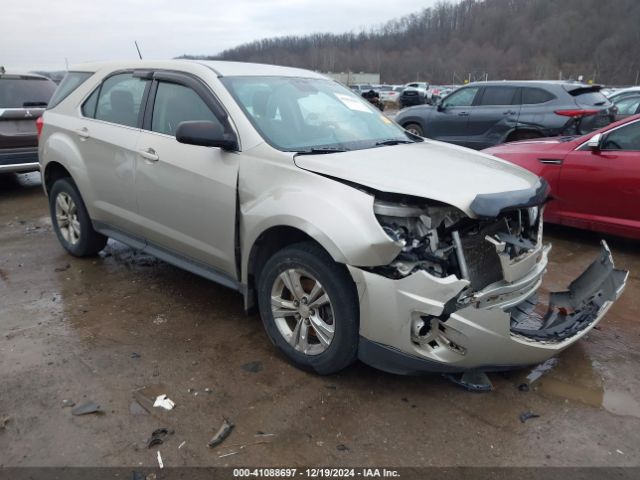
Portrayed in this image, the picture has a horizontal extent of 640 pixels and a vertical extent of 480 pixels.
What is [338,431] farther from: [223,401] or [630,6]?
[630,6]

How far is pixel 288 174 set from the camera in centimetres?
302

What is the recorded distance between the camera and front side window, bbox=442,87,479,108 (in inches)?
395

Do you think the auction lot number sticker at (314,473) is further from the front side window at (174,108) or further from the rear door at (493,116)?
the rear door at (493,116)

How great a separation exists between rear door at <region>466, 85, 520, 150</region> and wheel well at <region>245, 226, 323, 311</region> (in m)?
7.15

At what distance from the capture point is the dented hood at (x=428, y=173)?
105 inches

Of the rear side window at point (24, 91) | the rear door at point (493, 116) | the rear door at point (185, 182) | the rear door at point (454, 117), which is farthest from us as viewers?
the rear door at point (454, 117)

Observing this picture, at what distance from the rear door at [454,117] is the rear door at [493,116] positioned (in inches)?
5.6

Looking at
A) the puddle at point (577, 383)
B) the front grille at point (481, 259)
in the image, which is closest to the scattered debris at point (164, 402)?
the front grille at point (481, 259)

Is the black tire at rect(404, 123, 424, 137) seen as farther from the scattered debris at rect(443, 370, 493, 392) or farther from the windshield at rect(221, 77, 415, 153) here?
the scattered debris at rect(443, 370, 493, 392)

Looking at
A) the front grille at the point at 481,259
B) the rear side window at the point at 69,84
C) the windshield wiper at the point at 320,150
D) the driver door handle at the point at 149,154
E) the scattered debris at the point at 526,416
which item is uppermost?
the rear side window at the point at 69,84

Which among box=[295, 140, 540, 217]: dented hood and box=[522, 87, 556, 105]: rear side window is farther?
box=[522, 87, 556, 105]: rear side window

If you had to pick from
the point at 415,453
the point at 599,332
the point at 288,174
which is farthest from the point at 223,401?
the point at 599,332

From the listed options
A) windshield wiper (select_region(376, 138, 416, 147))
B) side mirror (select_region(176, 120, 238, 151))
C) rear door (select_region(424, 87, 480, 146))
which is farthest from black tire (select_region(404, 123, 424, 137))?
side mirror (select_region(176, 120, 238, 151))

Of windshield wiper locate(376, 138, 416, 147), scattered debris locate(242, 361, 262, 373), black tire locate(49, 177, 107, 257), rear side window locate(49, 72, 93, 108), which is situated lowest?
scattered debris locate(242, 361, 262, 373)
